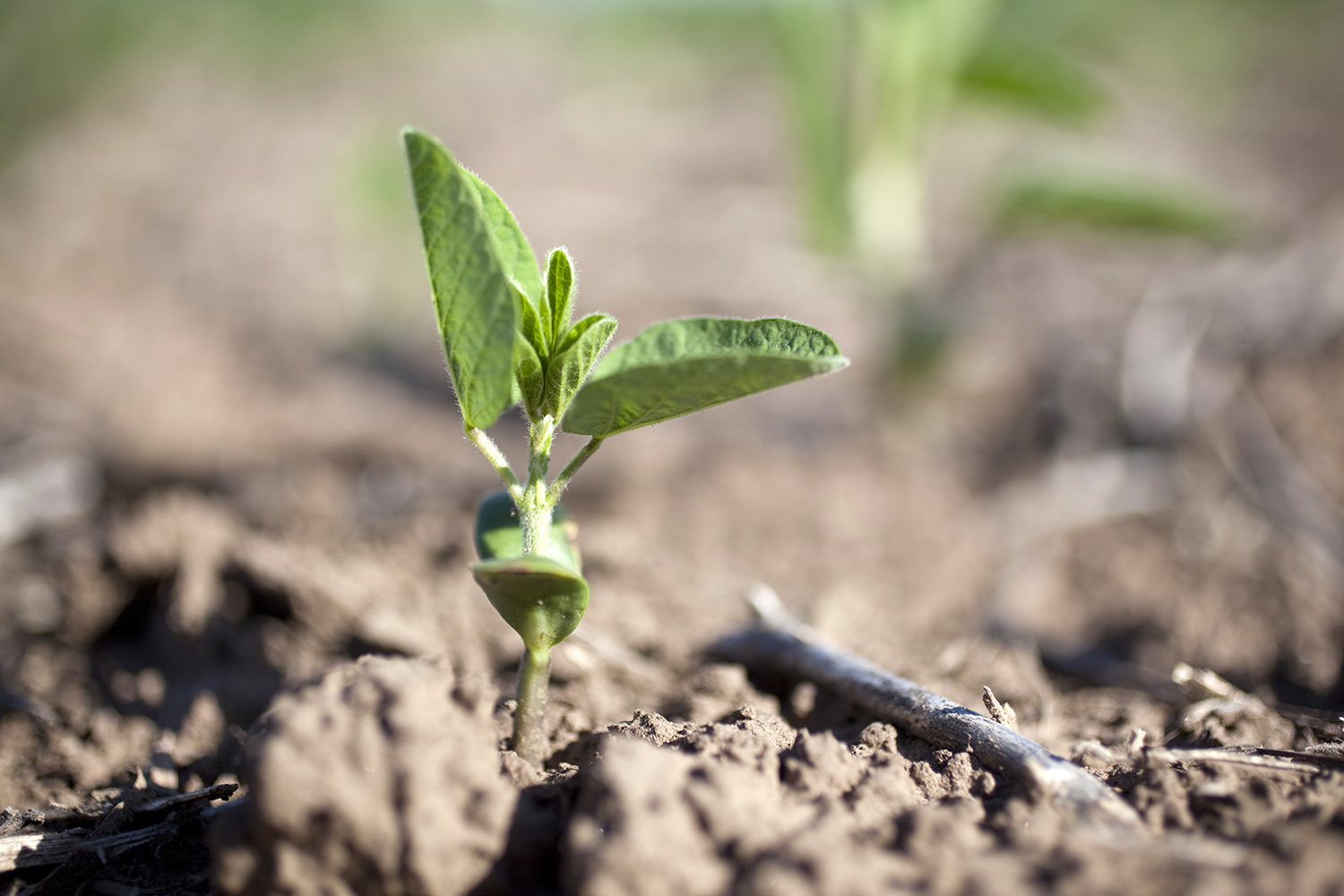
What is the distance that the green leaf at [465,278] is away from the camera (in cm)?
72

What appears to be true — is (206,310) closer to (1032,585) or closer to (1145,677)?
(1032,585)

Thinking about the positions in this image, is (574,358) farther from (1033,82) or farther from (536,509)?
(1033,82)

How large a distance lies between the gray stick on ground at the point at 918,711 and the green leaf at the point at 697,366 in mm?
396

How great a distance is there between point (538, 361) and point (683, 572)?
89 cm

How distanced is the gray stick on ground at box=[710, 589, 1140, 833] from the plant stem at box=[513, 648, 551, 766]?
1.20 feet

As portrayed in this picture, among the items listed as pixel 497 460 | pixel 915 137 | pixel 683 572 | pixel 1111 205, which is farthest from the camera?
pixel 915 137

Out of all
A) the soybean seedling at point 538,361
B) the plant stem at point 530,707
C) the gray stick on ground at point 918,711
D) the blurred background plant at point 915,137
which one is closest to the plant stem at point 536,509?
the soybean seedling at point 538,361

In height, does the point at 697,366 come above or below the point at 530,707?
above

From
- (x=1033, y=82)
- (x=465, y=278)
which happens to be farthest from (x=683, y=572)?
(x=1033, y=82)

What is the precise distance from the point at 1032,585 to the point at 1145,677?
532 millimetres

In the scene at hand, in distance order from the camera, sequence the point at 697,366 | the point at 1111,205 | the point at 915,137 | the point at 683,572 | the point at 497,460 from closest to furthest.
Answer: the point at 697,366, the point at 497,460, the point at 683,572, the point at 1111,205, the point at 915,137

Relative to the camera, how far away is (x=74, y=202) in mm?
4844

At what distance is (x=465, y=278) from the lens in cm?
73

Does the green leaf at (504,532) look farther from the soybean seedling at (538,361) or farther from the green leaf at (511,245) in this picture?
the green leaf at (511,245)
